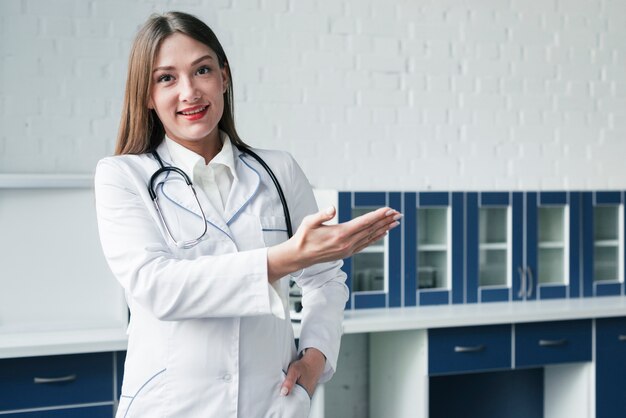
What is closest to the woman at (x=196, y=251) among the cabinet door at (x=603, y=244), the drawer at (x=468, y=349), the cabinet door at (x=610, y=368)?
the drawer at (x=468, y=349)

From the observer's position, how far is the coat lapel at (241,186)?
148 centimetres

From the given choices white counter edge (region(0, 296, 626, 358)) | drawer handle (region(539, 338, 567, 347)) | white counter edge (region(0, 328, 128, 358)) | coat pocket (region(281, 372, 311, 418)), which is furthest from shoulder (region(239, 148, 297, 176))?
drawer handle (region(539, 338, 567, 347))

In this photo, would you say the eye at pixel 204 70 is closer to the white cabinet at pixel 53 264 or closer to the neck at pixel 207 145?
the neck at pixel 207 145

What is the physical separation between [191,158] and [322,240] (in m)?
0.41

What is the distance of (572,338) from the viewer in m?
3.88

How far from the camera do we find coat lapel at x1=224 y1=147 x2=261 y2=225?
58.3 inches

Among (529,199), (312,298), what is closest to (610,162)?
(529,199)

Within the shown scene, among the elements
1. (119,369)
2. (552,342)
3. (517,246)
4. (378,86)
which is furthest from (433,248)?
(119,369)

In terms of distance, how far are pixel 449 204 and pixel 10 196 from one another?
6.79 ft

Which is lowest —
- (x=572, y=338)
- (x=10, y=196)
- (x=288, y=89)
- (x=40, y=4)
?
Answer: (x=572, y=338)

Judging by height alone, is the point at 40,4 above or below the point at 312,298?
above

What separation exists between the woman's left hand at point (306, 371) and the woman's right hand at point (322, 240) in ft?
0.89

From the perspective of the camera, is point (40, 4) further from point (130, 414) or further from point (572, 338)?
point (572, 338)

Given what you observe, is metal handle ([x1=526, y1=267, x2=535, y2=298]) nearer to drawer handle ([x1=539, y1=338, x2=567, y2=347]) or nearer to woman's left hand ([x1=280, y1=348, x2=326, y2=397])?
drawer handle ([x1=539, y1=338, x2=567, y2=347])
